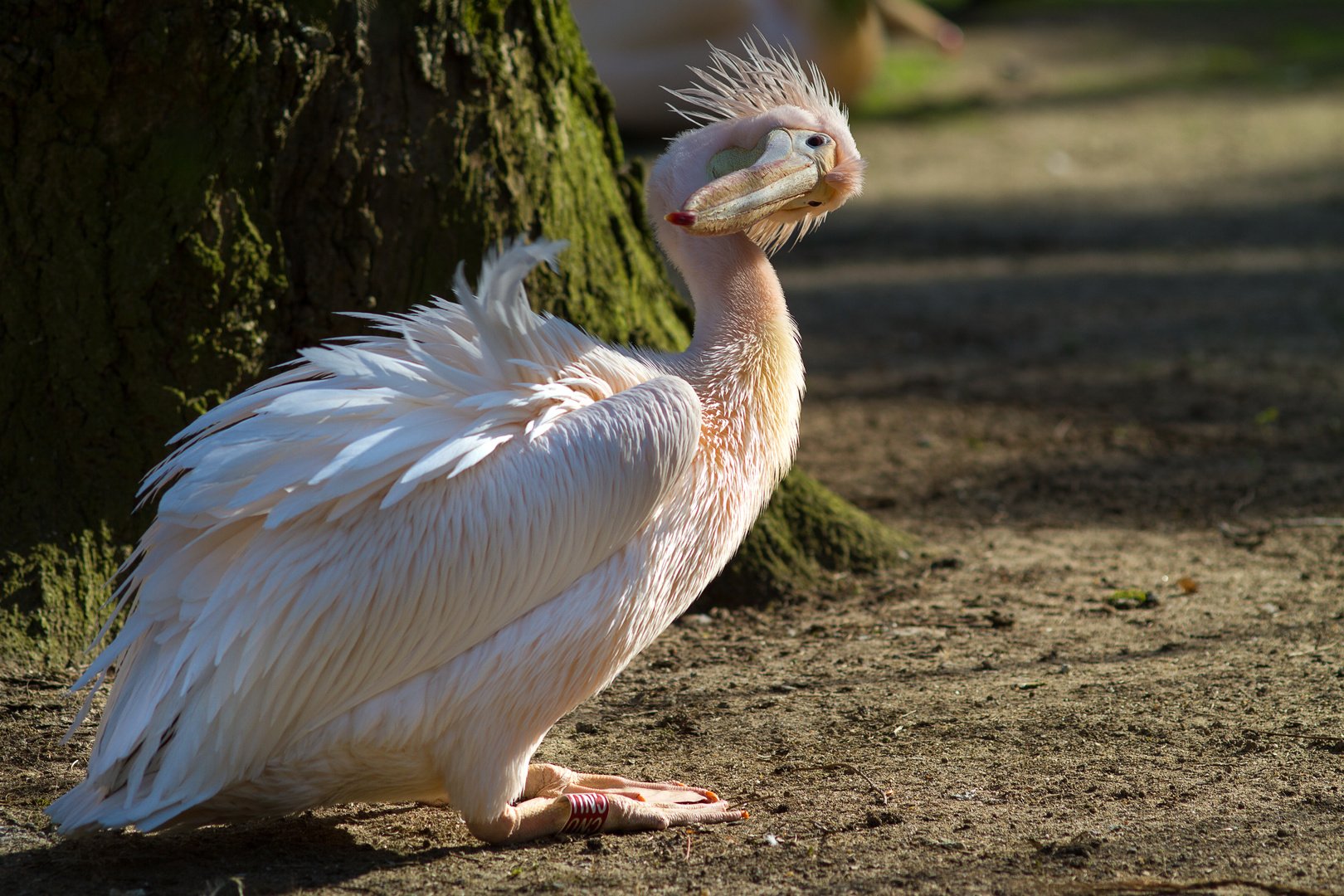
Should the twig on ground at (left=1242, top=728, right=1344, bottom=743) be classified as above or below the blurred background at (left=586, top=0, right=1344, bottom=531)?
below

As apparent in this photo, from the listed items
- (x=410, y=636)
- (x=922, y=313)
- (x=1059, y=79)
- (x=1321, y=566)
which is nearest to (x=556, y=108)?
(x=410, y=636)

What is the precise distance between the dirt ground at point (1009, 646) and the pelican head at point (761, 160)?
1345 millimetres

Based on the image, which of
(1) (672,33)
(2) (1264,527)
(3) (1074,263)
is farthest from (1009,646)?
(1) (672,33)

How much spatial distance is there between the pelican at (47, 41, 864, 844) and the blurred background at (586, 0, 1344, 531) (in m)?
2.40

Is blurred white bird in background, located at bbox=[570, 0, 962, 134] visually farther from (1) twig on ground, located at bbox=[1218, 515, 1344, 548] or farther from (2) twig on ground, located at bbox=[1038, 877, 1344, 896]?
(2) twig on ground, located at bbox=[1038, 877, 1344, 896]

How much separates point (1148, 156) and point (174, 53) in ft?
31.8

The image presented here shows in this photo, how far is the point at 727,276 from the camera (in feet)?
10.3

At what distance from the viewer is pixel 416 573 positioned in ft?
8.71

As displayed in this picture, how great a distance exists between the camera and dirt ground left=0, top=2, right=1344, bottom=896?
2709 millimetres

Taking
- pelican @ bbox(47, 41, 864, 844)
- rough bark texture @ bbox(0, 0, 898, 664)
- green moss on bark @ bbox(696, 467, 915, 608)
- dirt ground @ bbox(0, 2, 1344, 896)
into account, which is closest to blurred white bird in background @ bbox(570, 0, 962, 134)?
dirt ground @ bbox(0, 2, 1344, 896)

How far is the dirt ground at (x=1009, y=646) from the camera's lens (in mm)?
2709

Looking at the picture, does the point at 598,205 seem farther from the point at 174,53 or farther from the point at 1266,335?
the point at 1266,335

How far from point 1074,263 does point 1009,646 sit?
17.8 ft

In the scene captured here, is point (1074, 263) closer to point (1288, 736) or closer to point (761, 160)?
point (1288, 736)
